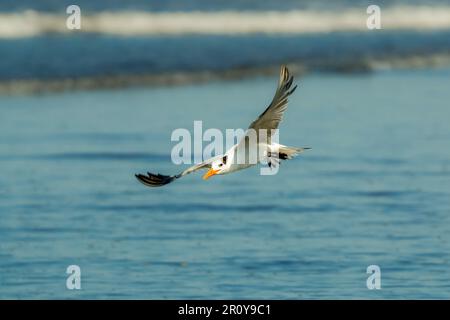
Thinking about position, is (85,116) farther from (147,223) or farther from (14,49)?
(14,49)

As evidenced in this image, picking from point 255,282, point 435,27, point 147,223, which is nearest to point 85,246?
point 147,223

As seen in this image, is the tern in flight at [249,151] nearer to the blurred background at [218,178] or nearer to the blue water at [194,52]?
the blurred background at [218,178]

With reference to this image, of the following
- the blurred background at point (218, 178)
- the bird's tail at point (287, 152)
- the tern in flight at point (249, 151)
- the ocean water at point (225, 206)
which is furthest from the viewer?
the blurred background at point (218, 178)

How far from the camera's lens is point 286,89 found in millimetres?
10828

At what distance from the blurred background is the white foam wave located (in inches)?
102

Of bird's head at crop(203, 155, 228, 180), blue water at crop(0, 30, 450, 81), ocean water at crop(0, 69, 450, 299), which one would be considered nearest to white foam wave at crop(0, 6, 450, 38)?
blue water at crop(0, 30, 450, 81)

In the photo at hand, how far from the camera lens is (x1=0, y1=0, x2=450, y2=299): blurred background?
1258cm

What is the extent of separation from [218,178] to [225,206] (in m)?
1.77

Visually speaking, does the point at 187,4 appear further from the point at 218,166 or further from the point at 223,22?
the point at 218,166

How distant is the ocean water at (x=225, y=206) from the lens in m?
12.4

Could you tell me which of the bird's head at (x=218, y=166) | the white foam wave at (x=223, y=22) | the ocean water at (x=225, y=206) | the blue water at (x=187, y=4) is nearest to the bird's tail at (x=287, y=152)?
the bird's head at (x=218, y=166)

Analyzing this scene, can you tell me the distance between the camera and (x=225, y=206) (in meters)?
15.4

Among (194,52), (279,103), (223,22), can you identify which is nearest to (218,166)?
(279,103)

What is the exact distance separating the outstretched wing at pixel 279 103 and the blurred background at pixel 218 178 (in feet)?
5.82
